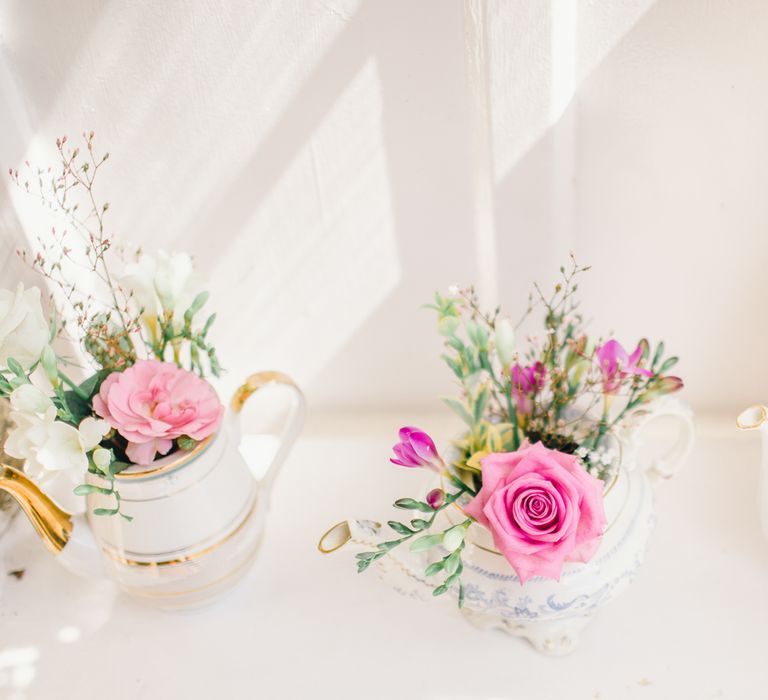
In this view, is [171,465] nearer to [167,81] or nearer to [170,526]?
[170,526]

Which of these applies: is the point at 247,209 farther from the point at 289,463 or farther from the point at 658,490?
the point at 658,490

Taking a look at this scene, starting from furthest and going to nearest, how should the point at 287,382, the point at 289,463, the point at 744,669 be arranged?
the point at 289,463 < the point at 287,382 < the point at 744,669

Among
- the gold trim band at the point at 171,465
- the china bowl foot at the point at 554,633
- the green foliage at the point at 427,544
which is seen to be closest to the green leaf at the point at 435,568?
the green foliage at the point at 427,544

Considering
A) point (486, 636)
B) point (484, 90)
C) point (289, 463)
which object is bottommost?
point (289, 463)

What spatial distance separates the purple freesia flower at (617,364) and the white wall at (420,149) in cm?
17

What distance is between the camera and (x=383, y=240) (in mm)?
812

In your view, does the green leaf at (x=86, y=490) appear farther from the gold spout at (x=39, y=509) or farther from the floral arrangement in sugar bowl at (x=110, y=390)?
the gold spout at (x=39, y=509)

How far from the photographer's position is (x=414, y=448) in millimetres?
599

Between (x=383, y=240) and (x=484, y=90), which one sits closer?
(x=484, y=90)

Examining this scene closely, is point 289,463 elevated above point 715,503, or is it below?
below

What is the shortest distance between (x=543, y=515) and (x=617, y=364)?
0.52ft

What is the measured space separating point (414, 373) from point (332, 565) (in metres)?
Answer: 0.24

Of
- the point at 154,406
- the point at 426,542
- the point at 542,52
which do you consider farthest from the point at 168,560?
the point at 542,52

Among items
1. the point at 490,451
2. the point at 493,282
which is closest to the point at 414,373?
the point at 493,282
